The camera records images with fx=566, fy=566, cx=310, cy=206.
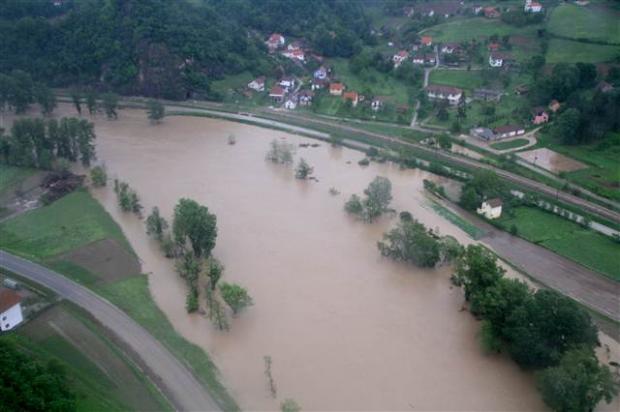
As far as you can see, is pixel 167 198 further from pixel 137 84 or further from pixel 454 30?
pixel 454 30

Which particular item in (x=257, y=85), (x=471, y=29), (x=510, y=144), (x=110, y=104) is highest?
(x=471, y=29)

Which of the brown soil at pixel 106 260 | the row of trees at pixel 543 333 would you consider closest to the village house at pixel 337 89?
the brown soil at pixel 106 260

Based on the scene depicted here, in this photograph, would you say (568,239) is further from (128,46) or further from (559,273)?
(128,46)

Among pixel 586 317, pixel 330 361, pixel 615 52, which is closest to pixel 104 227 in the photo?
pixel 330 361

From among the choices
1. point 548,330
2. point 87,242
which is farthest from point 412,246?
point 87,242

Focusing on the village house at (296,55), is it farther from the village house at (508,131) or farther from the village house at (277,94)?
the village house at (508,131)
